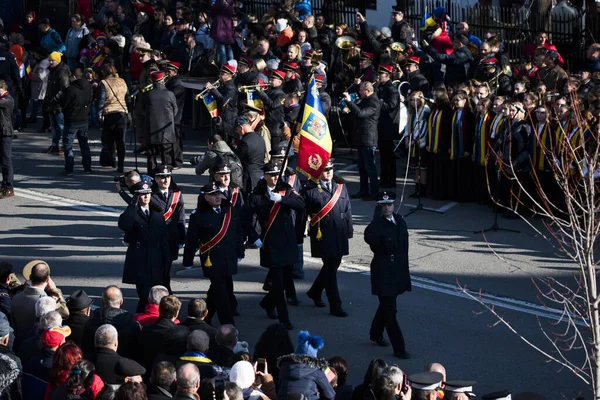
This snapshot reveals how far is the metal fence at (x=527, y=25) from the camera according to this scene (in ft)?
78.2

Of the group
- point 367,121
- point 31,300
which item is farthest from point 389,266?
point 367,121

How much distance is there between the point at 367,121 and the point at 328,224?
231 inches

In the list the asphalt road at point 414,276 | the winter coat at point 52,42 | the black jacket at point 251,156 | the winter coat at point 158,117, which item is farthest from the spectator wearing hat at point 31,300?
the winter coat at point 52,42

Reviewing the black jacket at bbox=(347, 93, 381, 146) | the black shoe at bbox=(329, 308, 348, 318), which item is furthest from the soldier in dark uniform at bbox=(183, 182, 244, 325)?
the black jacket at bbox=(347, 93, 381, 146)

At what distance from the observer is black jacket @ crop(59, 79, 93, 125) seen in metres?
21.2

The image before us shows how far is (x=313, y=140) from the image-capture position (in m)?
14.0

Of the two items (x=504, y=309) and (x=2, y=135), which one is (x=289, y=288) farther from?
(x=2, y=135)

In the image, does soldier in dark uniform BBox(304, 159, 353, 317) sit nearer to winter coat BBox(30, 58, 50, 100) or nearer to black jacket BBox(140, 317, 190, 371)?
black jacket BBox(140, 317, 190, 371)

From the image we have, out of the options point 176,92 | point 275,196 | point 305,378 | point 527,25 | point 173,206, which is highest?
point 527,25

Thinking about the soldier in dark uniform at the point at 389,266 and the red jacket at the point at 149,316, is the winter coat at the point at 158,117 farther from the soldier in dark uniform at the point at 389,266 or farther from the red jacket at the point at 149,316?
the red jacket at the point at 149,316

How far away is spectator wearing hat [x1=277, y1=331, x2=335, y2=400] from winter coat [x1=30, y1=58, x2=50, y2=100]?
17443 millimetres

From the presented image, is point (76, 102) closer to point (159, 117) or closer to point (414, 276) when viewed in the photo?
point (159, 117)

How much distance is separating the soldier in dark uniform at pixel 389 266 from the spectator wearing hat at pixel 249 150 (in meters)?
4.24

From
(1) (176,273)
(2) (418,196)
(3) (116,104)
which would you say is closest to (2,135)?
(3) (116,104)
